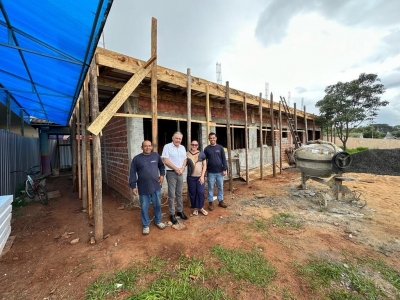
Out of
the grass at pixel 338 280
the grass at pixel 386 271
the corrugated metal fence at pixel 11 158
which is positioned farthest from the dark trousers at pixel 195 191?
the corrugated metal fence at pixel 11 158

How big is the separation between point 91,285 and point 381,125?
92.1 metres

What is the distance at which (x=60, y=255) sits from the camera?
106 inches

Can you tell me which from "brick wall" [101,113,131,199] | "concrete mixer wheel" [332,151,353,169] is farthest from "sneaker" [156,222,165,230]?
"concrete mixer wheel" [332,151,353,169]

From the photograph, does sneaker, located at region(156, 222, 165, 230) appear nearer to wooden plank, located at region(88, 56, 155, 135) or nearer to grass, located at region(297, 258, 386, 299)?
wooden plank, located at region(88, 56, 155, 135)

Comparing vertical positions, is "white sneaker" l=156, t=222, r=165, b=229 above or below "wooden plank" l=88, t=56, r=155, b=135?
below

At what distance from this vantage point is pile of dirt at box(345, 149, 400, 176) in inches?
371

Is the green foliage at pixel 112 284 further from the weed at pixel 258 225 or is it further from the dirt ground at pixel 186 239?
the weed at pixel 258 225

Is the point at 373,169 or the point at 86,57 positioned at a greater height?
the point at 86,57

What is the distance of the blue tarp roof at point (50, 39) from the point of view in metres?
2.08

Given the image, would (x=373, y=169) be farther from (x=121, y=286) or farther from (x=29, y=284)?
(x=29, y=284)

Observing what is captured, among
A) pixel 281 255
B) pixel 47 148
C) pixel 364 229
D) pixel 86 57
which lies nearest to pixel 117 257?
pixel 281 255

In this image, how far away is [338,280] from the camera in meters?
2.14

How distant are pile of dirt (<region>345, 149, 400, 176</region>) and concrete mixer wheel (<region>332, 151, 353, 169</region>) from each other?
579cm

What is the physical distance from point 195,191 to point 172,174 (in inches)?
29.1
